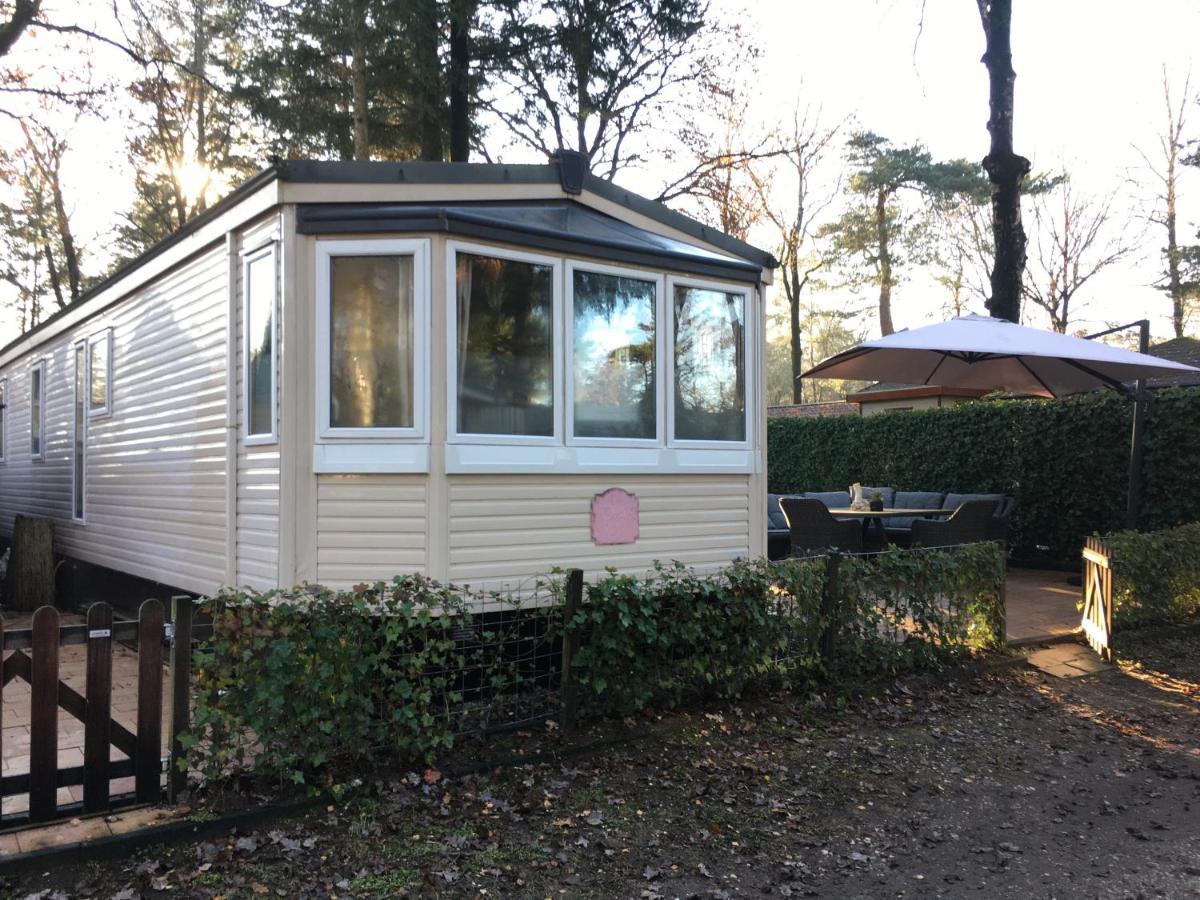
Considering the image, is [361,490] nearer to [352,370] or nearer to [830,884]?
[352,370]

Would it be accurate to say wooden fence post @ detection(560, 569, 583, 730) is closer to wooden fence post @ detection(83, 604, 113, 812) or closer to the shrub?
the shrub

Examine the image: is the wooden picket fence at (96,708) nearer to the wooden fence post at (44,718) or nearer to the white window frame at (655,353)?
the wooden fence post at (44,718)

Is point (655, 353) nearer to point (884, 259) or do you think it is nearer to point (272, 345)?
point (272, 345)

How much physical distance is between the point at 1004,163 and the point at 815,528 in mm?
6016

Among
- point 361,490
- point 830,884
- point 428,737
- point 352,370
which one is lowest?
point 830,884

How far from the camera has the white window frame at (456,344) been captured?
199 inches

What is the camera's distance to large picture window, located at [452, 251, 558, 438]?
516 cm

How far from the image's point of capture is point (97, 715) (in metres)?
3.77

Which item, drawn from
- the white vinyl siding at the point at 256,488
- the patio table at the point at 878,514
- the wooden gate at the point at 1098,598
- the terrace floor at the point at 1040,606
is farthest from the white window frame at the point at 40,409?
the wooden gate at the point at 1098,598

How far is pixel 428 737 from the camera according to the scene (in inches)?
168

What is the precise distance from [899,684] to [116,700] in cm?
506

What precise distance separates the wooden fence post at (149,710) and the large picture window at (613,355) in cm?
256

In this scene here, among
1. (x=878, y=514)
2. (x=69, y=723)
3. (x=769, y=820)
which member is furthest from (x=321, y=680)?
(x=878, y=514)

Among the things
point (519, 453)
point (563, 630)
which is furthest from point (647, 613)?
point (519, 453)
